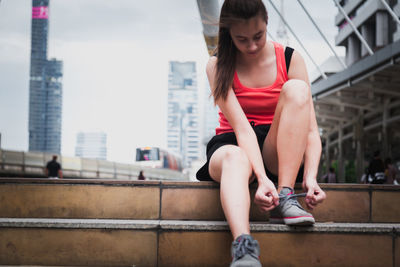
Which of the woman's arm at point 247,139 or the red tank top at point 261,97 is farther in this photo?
the red tank top at point 261,97

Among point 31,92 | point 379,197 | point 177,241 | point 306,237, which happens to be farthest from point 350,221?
point 31,92

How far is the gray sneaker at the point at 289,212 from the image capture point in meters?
1.94

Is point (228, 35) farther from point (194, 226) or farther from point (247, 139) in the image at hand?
point (194, 226)

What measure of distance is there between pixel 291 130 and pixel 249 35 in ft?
1.59

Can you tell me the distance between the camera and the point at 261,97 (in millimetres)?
2346

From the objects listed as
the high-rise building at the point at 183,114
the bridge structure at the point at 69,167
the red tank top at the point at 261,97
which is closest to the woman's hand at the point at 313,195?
the red tank top at the point at 261,97

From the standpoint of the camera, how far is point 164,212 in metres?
2.40

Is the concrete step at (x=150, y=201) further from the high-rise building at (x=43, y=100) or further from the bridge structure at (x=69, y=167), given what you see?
the high-rise building at (x=43, y=100)

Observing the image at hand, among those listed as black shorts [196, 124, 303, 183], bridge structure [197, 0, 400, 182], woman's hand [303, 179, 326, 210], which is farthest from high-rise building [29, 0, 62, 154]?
woman's hand [303, 179, 326, 210]

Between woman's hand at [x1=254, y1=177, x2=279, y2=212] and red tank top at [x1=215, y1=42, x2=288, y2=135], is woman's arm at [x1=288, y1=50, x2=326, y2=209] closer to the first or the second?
red tank top at [x1=215, y1=42, x2=288, y2=135]

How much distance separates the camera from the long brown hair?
2.05m

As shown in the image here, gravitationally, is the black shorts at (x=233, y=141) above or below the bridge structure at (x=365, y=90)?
below

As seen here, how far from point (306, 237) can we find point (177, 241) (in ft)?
1.87

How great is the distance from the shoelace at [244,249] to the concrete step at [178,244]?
28 cm
